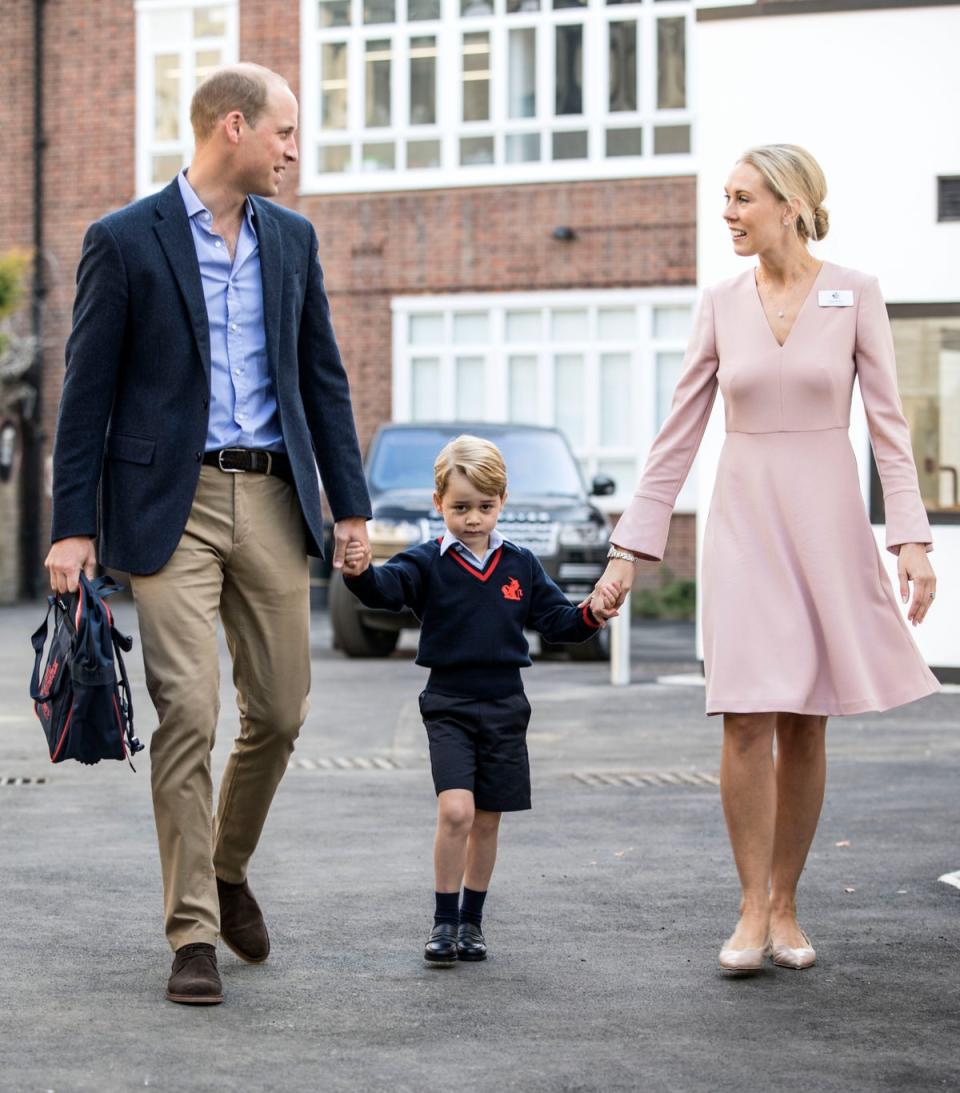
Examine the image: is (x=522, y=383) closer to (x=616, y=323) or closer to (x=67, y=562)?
(x=616, y=323)

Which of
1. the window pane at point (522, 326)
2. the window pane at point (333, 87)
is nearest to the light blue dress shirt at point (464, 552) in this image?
the window pane at point (522, 326)

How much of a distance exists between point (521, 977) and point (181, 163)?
23404mm

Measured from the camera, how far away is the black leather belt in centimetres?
517

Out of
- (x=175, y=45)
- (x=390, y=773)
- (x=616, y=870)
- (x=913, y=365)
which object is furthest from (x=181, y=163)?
(x=616, y=870)

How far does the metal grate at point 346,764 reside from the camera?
9844 millimetres

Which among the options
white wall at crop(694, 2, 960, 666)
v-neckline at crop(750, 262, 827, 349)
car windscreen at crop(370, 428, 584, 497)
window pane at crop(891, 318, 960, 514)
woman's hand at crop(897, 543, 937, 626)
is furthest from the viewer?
car windscreen at crop(370, 428, 584, 497)

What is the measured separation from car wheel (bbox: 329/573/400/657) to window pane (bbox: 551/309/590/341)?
992cm

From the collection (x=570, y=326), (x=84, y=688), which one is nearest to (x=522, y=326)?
(x=570, y=326)

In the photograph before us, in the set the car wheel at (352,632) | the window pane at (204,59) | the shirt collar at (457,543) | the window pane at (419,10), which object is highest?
the window pane at (419,10)

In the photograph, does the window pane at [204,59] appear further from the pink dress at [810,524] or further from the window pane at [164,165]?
the pink dress at [810,524]

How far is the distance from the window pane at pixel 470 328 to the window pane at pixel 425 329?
0.23 m

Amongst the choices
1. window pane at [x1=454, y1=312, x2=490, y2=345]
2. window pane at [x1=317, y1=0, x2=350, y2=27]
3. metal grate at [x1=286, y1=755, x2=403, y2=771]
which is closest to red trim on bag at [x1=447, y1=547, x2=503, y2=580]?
Result: metal grate at [x1=286, y1=755, x2=403, y2=771]

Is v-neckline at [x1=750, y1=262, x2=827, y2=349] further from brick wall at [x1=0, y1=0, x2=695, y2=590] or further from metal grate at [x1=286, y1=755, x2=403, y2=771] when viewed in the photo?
brick wall at [x1=0, y1=0, x2=695, y2=590]

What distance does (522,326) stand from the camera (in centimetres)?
2616
